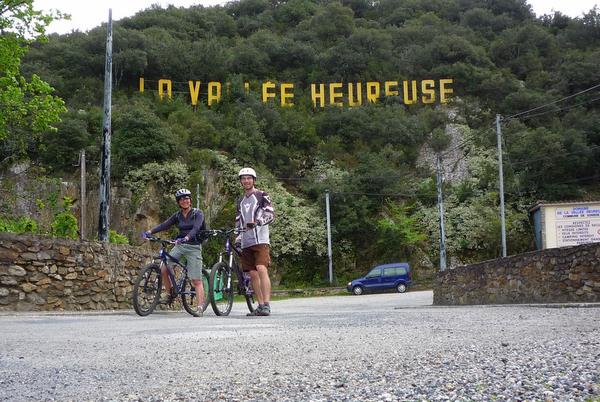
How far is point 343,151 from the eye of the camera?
53062 millimetres

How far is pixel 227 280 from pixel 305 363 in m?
5.60

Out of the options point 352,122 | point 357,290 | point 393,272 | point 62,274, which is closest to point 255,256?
point 62,274

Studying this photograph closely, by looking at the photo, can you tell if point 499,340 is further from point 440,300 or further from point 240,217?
point 440,300

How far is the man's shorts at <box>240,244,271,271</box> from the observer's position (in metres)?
8.67

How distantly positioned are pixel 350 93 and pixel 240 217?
169 ft

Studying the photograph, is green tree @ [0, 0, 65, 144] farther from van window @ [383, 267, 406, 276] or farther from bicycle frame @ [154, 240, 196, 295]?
van window @ [383, 267, 406, 276]

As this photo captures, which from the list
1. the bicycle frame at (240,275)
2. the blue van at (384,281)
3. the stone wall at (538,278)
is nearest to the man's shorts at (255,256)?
the bicycle frame at (240,275)

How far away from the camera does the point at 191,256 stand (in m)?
9.36

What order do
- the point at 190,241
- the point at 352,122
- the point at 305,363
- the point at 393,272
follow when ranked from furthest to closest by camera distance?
the point at 352,122, the point at 393,272, the point at 190,241, the point at 305,363

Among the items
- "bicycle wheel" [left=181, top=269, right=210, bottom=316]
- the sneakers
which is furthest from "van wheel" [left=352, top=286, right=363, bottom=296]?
the sneakers

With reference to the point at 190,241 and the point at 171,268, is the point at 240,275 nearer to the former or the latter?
the point at 190,241

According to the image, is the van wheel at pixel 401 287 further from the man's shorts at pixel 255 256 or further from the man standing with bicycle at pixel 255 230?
the man's shorts at pixel 255 256

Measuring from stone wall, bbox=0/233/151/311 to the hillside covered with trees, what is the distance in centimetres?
1652

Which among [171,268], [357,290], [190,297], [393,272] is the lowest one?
[357,290]
